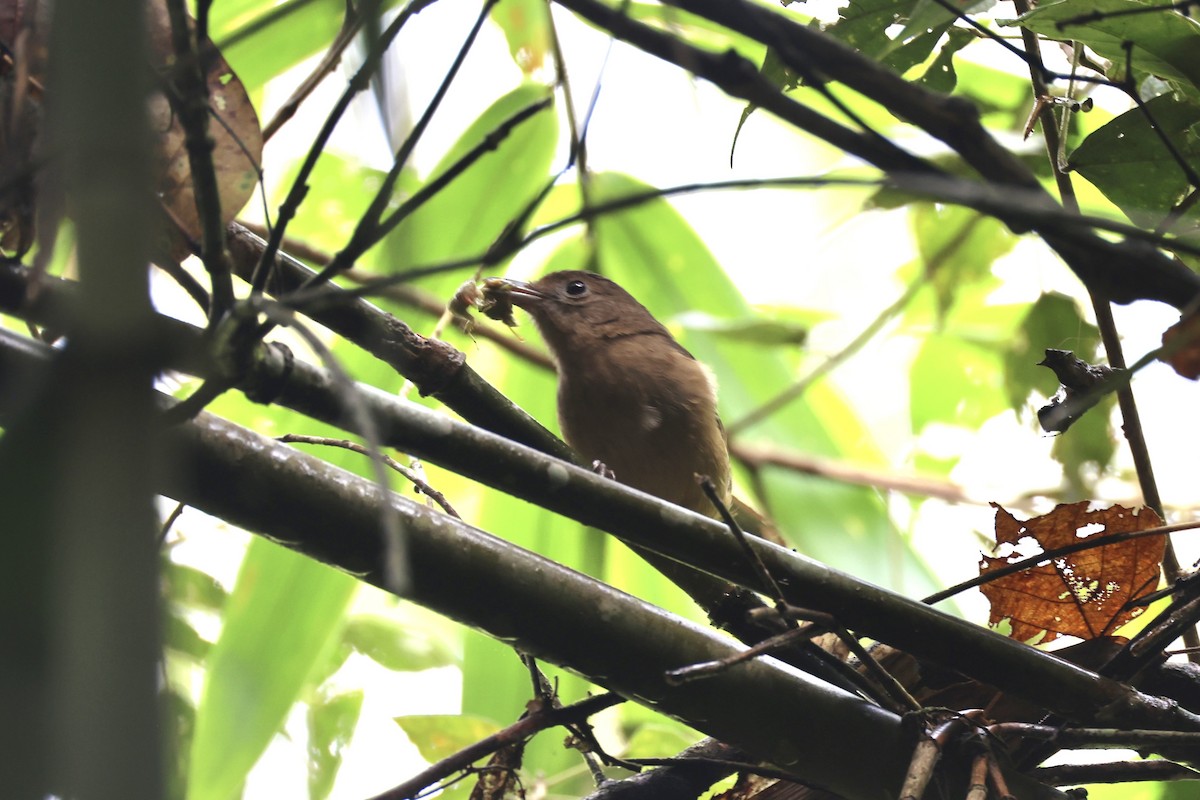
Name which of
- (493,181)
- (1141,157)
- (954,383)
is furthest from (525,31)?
(954,383)

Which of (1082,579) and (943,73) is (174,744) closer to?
(1082,579)

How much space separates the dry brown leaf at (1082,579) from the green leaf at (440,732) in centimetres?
122

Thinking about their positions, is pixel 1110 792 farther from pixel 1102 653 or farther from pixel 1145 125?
pixel 1145 125

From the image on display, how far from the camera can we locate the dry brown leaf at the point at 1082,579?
6.13ft

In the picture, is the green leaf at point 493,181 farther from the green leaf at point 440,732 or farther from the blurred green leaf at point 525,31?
the green leaf at point 440,732

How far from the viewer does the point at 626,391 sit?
343cm

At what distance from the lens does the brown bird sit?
3352 millimetres

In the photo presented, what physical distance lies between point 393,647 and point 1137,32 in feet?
8.65

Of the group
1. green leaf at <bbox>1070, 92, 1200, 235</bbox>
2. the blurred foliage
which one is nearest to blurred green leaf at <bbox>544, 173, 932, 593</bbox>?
the blurred foliage

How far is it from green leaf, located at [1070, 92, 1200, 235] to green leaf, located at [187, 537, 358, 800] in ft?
6.68

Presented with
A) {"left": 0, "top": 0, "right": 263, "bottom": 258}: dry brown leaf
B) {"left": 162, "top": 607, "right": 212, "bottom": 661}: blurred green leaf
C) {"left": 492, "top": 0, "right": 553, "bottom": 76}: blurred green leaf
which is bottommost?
{"left": 162, "top": 607, "right": 212, "bottom": 661}: blurred green leaf

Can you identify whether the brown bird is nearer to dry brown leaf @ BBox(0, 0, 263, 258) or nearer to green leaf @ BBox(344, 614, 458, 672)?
green leaf @ BBox(344, 614, 458, 672)

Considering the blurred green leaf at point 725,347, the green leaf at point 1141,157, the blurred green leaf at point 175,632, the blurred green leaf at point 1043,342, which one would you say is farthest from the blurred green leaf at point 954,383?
the blurred green leaf at point 175,632

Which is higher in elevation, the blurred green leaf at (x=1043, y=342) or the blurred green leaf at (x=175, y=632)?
the blurred green leaf at (x=1043, y=342)
